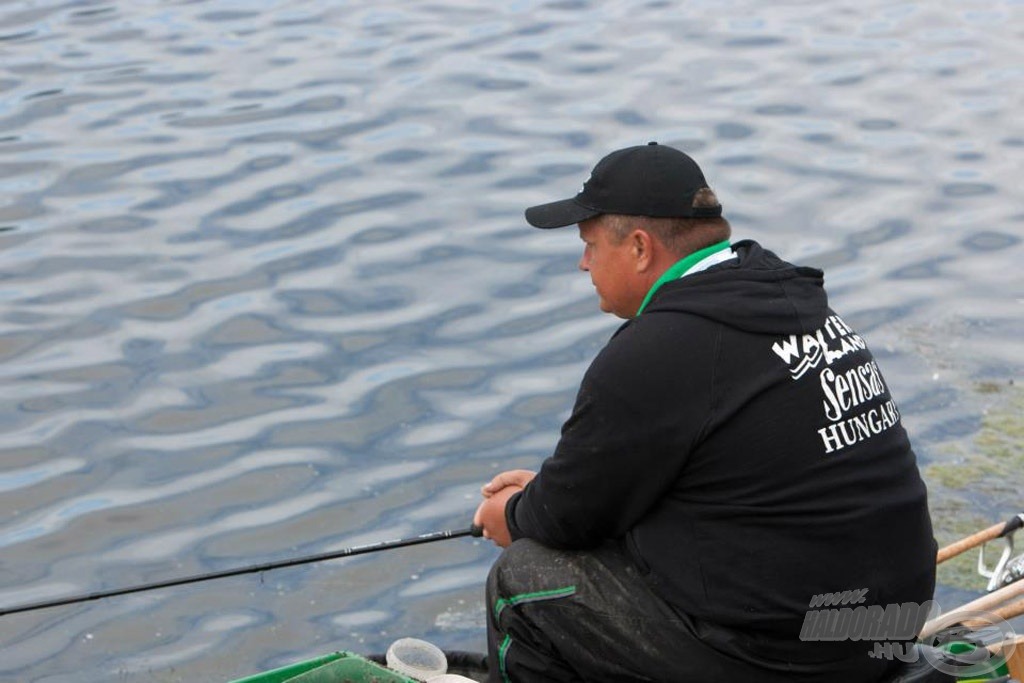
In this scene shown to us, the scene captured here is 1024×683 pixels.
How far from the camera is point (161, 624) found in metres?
6.03

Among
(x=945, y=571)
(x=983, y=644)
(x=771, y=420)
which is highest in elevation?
(x=771, y=420)

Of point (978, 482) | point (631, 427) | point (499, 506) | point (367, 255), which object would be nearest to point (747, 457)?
point (631, 427)

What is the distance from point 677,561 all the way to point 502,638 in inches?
24.1

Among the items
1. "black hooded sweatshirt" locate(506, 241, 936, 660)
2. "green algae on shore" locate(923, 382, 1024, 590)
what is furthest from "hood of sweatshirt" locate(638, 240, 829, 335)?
"green algae on shore" locate(923, 382, 1024, 590)

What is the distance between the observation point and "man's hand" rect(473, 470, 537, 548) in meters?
4.06

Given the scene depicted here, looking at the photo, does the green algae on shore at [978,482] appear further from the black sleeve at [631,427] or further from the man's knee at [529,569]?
the black sleeve at [631,427]

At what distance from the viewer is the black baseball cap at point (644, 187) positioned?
3762 millimetres

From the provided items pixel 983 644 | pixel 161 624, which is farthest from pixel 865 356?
pixel 161 624

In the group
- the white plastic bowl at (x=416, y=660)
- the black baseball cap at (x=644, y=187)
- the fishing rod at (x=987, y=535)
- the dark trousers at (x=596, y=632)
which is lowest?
the fishing rod at (x=987, y=535)

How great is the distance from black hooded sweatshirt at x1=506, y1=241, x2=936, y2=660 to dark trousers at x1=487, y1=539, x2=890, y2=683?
0.06m

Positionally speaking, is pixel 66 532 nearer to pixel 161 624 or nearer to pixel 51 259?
pixel 161 624

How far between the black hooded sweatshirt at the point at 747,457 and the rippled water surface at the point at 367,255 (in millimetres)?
2565

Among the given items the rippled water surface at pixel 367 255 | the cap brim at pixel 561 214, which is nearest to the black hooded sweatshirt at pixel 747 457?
the cap brim at pixel 561 214

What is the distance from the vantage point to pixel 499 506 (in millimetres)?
4059
